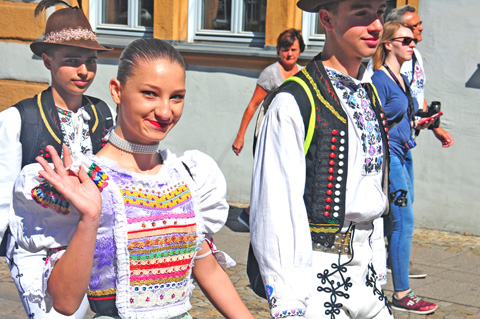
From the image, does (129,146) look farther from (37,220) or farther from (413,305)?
(413,305)

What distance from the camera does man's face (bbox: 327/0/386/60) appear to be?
3201mm

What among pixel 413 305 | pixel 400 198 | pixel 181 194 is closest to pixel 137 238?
pixel 181 194

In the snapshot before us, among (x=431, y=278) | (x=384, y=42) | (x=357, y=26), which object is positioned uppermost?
(x=357, y=26)

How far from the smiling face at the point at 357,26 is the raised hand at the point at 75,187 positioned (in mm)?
1385

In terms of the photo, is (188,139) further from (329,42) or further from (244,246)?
(329,42)

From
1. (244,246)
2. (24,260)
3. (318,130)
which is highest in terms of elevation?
(318,130)

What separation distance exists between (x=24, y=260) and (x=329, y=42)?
1.53m

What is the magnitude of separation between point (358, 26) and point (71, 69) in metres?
1.75

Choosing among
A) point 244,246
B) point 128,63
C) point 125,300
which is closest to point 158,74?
point 128,63

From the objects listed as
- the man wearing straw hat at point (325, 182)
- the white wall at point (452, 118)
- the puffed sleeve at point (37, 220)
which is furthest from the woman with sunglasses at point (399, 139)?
the puffed sleeve at point (37, 220)

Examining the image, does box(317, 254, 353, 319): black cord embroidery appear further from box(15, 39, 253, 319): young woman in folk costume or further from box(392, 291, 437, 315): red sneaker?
box(392, 291, 437, 315): red sneaker

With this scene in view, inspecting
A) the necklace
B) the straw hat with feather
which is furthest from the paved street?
the necklace

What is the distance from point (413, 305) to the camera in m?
5.77

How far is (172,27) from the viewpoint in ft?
33.2
